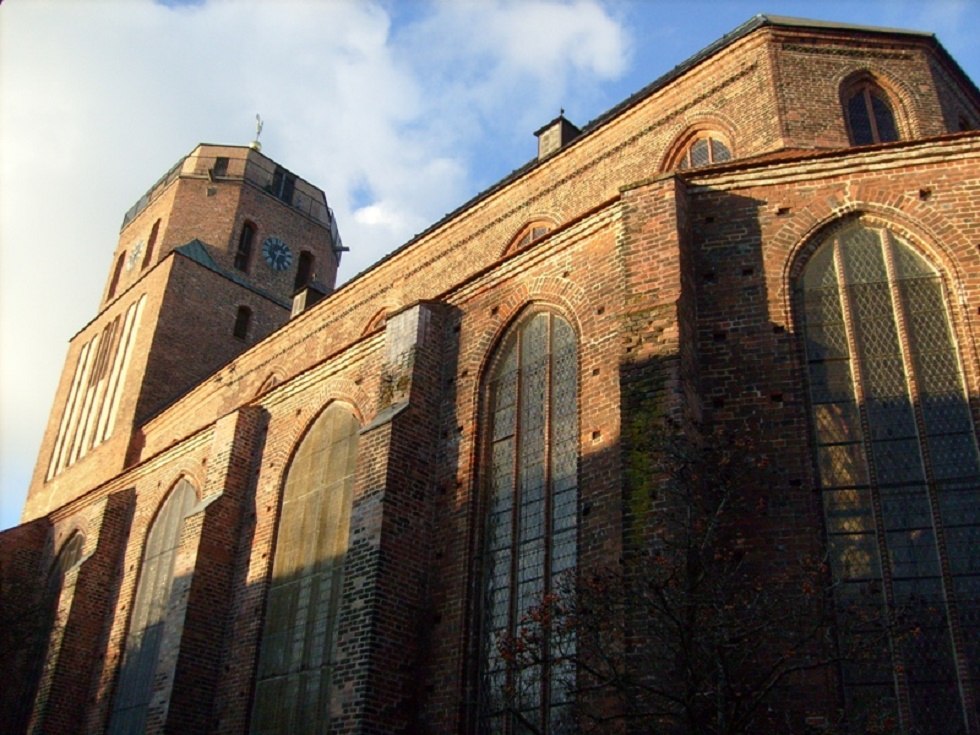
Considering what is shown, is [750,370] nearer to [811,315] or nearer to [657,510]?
[811,315]

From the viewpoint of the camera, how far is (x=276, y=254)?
28.6 m

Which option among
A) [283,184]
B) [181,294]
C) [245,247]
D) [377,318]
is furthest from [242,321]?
[377,318]

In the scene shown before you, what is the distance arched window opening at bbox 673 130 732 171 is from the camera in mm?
15359

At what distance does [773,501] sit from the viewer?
9039 mm

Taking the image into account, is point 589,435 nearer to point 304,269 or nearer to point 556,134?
point 556,134

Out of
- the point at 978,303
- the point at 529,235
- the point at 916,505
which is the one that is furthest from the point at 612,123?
the point at 916,505

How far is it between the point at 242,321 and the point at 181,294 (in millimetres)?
1902

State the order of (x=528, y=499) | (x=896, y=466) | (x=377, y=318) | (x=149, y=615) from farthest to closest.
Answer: (x=377, y=318) < (x=149, y=615) < (x=528, y=499) < (x=896, y=466)

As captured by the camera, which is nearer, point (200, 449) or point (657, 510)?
point (657, 510)

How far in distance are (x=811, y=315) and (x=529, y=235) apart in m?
8.23

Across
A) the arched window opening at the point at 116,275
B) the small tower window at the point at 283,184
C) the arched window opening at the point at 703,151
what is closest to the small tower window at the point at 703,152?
the arched window opening at the point at 703,151

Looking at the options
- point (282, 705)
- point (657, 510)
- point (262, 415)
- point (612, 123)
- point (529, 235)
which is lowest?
point (282, 705)

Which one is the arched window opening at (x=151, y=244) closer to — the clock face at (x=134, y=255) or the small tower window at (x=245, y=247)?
the clock face at (x=134, y=255)

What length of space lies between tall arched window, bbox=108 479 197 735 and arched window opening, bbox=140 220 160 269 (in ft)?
39.1
